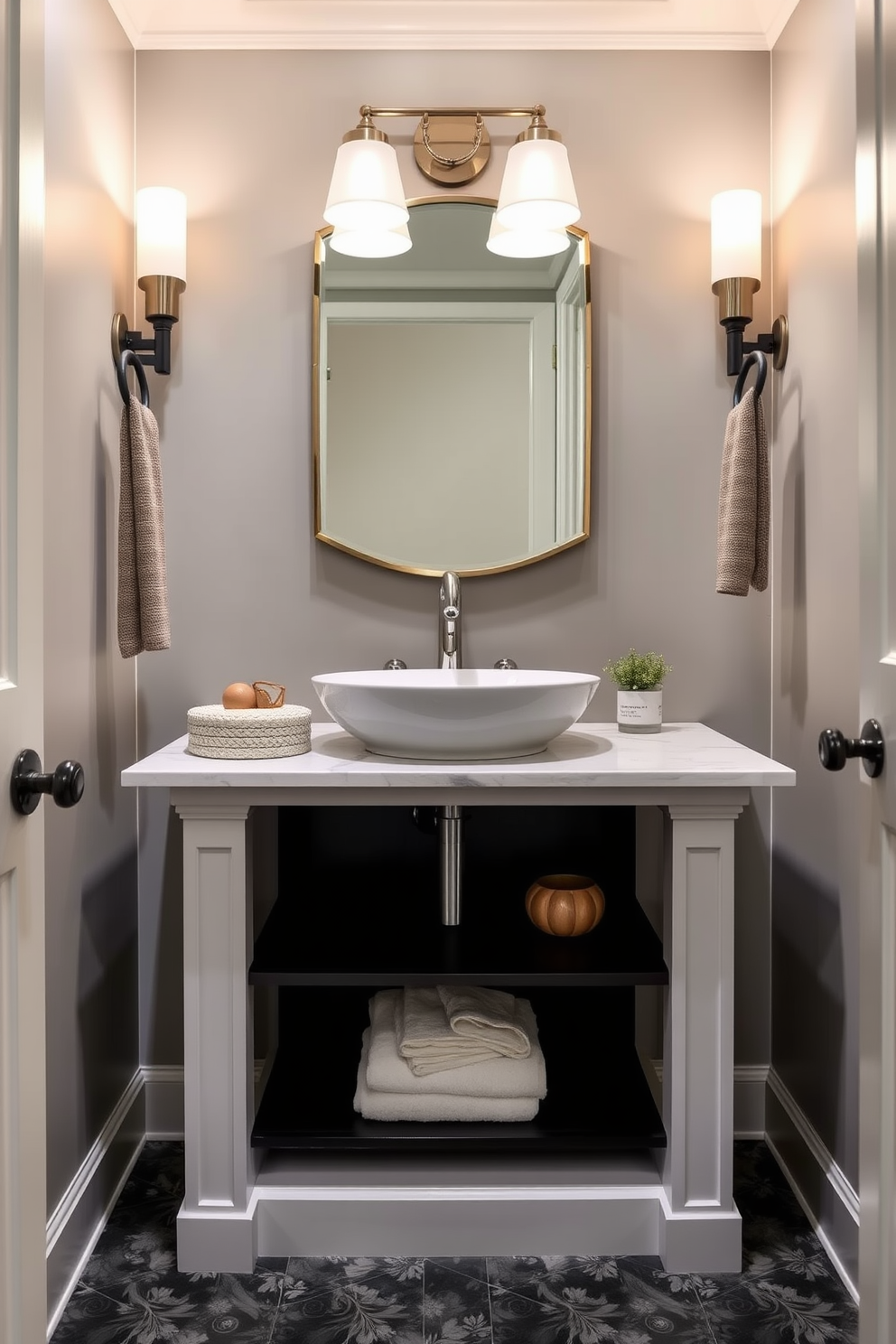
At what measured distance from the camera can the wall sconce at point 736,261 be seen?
1.94 metres

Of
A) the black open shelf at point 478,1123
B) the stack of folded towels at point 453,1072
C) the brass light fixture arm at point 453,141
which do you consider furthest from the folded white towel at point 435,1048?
the brass light fixture arm at point 453,141

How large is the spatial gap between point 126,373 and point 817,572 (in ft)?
4.32

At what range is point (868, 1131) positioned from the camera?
3.41ft

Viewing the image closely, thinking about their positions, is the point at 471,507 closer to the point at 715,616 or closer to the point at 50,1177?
the point at 715,616

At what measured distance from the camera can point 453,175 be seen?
6.71 ft

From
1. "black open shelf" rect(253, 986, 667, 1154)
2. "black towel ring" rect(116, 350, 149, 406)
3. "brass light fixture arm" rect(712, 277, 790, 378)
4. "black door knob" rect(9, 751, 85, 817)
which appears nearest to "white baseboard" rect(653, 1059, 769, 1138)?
"black open shelf" rect(253, 986, 667, 1154)

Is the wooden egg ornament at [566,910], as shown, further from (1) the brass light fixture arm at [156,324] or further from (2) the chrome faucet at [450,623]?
(1) the brass light fixture arm at [156,324]

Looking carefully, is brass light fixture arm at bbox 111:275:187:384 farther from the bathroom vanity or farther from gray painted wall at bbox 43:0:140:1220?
the bathroom vanity

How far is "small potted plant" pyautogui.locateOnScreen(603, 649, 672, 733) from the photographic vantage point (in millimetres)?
1925

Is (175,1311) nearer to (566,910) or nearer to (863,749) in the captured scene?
(566,910)

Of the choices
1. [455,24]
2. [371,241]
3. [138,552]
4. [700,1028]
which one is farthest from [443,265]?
[700,1028]

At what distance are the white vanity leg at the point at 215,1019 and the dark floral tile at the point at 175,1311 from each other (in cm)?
4

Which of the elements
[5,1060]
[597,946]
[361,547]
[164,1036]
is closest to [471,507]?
[361,547]

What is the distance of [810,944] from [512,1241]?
739mm
